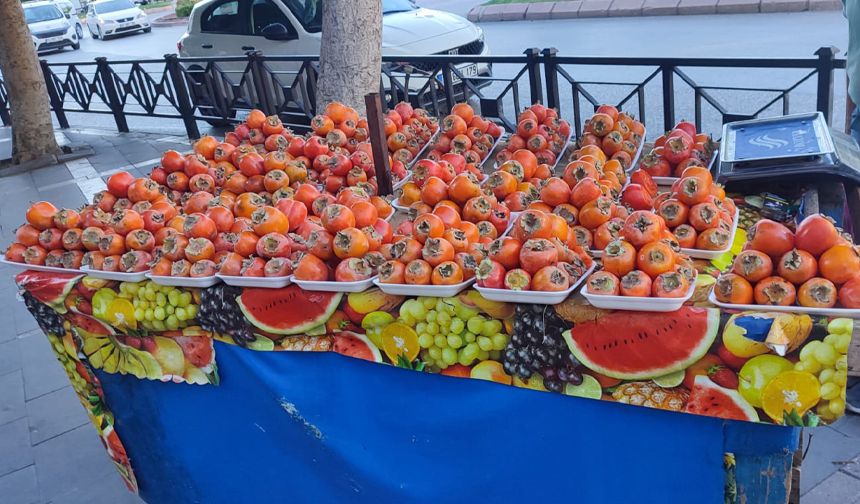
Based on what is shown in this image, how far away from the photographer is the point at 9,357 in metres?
4.30

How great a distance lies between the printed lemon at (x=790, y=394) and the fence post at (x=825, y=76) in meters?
2.84

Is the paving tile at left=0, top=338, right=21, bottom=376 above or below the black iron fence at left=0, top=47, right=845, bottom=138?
below

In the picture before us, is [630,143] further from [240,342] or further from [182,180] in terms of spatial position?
[182,180]

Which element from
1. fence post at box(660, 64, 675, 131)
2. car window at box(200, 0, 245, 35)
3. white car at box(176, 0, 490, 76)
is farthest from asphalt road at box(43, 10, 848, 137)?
fence post at box(660, 64, 675, 131)

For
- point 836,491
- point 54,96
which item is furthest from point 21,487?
point 54,96

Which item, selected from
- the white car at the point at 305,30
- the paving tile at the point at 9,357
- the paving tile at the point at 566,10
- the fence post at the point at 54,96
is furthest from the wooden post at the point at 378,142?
the paving tile at the point at 566,10

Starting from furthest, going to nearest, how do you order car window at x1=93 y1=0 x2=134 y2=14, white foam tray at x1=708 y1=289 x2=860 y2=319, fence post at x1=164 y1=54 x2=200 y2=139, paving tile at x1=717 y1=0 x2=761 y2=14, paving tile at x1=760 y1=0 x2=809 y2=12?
1. car window at x1=93 y1=0 x2=134 y2=14
2. paving tile at x1=717 y1=0 x2=761 y2=14
3. paving tile at x1=760 y1=0 x2=809 y2=12
4. fence post at x1=164 y1=54 x2=200 y2=139
5. white foam tray at x1=708 y1=289 x2=860 y2=319

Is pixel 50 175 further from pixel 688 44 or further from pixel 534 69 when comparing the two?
pixel 688 44

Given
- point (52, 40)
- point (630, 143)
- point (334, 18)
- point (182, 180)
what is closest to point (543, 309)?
point (630, 143)

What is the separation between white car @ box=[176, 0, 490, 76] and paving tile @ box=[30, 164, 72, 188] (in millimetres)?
2511

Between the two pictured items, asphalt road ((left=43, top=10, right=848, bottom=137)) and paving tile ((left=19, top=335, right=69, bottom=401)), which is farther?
asphalt road ((left=43, top=10, right=848, bottom=137))

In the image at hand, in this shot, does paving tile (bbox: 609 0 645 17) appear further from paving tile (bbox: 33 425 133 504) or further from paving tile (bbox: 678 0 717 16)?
paving tile (bbox: 33 425 133 504)

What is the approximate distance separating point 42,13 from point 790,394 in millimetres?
25719

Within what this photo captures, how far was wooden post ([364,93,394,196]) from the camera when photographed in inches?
97.7
